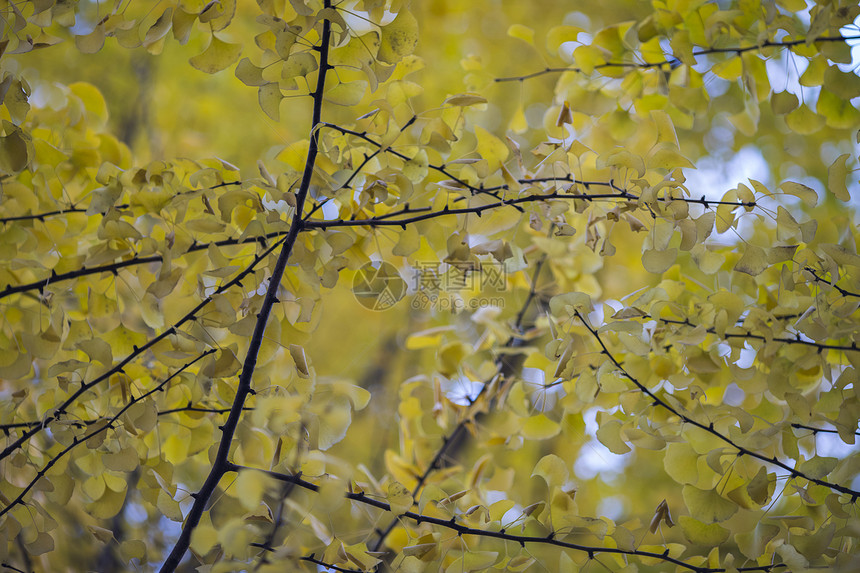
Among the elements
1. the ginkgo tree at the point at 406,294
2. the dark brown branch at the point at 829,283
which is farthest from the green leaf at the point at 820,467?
the dark brown branch at the point at 829,283

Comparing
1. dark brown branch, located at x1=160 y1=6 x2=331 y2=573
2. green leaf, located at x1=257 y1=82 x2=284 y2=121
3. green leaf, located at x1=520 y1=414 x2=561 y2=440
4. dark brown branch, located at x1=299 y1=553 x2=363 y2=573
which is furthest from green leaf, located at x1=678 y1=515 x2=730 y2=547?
green leaf, located at x1=257 y1=82 x2=284 y2=121

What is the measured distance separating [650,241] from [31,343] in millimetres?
644

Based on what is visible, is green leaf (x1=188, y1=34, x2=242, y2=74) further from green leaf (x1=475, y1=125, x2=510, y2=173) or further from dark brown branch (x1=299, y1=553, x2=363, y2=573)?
dark brown branch (x1=299, y1=553, x2=363, y2=573)

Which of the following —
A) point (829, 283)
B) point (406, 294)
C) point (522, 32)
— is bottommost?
point (829, 283)

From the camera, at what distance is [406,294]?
63 cm

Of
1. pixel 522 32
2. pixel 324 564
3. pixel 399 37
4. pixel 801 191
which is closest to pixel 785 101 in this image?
pixel 801 191

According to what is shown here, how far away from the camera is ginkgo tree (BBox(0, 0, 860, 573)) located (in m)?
0.50

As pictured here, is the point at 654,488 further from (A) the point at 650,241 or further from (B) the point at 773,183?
(A) the point at 650,241

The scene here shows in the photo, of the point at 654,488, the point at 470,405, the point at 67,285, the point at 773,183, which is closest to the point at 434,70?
the point at 773,183

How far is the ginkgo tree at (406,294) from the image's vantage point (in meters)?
0.50

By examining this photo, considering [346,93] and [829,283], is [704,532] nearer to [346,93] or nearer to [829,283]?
[829,283]

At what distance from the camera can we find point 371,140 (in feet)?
1.63

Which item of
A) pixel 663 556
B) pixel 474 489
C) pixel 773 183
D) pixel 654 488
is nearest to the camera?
pixel 663 556

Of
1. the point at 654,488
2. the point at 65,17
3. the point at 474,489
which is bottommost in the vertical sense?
the point at 474,489
